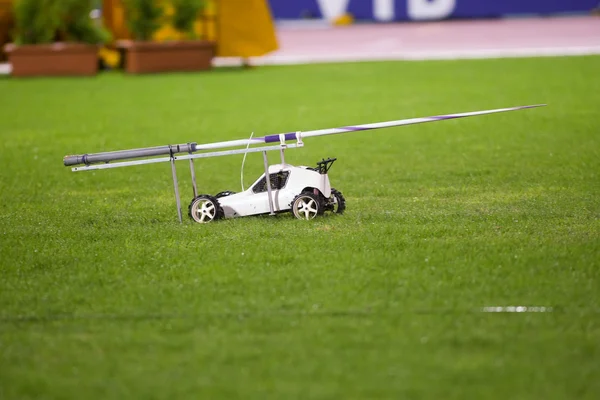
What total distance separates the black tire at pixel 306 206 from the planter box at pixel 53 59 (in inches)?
631

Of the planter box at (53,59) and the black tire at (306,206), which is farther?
the planter box at (53,59)

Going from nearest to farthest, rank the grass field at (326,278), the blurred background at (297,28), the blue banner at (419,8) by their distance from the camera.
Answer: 1. the grass field at (326,278)
2. the blurred background at (297,28)
3. the blue banner at (419,8)

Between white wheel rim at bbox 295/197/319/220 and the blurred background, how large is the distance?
15.7 metres

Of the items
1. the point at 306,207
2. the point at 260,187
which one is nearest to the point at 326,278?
the point at 306,207

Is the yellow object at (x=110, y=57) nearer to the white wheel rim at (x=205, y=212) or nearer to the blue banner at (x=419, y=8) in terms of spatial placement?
the blue banner at (x=419, y=8)

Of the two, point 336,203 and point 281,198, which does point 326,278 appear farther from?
point 336,203

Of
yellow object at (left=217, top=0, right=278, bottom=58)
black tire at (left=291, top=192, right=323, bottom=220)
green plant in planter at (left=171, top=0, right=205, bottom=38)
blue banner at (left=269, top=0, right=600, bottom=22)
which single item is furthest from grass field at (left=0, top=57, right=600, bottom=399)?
blue banner at (left=269, top=0, right=600, bottom=22)

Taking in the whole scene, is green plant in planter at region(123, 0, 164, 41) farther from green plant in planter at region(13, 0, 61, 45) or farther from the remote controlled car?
the remote controlled car

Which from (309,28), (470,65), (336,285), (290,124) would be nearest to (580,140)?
(290,124)

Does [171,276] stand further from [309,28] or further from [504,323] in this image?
[309,28]

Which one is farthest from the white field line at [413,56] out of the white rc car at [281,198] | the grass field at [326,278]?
the white rc car at [281,198]

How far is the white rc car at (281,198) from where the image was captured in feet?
21.6

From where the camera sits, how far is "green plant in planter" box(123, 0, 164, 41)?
71.1 ft

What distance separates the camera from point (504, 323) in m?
4.48
